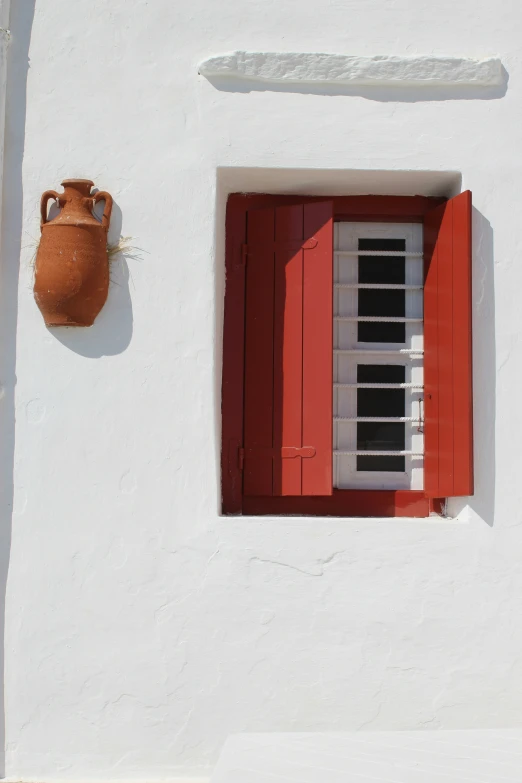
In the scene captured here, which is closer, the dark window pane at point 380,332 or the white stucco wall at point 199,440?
the white stucco wall at point 199,440

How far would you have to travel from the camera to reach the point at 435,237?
12.8ft

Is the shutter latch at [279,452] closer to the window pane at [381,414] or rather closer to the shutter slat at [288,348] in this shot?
the shutter slat at [288,348]

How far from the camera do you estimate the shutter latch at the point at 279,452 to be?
12.5ft

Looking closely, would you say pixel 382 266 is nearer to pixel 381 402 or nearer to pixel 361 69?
pixel 381 402

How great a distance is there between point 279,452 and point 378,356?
67cm

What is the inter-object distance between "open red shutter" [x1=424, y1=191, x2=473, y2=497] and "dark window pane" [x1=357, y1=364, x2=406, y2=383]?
0.55ft

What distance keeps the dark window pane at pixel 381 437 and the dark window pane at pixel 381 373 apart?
0.66 feet

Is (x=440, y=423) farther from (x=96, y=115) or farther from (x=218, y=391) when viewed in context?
(x=96, y=115)

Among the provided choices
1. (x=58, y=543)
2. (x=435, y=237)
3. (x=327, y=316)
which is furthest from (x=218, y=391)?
(x=435, y=237)

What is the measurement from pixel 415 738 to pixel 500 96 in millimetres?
2722

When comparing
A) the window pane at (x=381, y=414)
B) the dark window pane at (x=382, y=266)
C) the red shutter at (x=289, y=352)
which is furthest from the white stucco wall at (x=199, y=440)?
the window pane at (x=381, y=414)

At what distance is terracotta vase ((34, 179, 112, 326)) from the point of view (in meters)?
3.66

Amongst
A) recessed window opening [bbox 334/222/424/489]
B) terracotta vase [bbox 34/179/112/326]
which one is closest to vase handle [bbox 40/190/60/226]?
terracotta vase [bbox 34/179/112/326]

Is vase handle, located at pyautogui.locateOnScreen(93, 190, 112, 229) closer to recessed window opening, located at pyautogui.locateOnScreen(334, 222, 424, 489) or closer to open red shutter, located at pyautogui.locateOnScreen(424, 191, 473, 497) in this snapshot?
recessed window opening, located at pyautogui.locateOnScreen(334, 222, 424, 489)
